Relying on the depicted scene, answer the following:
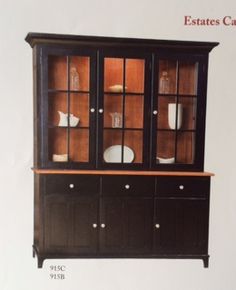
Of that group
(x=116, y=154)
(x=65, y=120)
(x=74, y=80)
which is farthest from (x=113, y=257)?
(x=74, y=80)

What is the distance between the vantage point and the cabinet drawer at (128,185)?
1665 millimetres

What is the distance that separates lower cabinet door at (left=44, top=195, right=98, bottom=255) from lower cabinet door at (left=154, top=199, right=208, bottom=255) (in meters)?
0.24

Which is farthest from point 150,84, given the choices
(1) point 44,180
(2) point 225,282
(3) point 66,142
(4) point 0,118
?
(2) point 225,282

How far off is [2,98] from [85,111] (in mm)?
445

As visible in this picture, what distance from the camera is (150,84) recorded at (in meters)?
1.71

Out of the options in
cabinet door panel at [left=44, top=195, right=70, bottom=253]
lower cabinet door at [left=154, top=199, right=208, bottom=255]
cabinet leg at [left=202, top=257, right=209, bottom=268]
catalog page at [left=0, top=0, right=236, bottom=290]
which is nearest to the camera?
catalog page at [left=0, top=0, right=236, bottom=290]

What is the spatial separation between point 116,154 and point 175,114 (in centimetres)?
27

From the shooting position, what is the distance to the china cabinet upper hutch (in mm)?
1604

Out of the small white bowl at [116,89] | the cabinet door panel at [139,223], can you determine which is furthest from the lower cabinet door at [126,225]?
the small white bowl at [116,89]

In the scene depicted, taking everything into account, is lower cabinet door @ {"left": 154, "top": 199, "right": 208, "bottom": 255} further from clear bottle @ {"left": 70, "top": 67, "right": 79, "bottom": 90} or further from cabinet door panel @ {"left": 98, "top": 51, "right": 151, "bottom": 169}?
clear bottle @ {"left": 70, "top": 67, "right": 79, "bottom": 90}

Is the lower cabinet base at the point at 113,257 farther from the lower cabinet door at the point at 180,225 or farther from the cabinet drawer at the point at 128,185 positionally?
the cabinet drawer at the point at 128,185

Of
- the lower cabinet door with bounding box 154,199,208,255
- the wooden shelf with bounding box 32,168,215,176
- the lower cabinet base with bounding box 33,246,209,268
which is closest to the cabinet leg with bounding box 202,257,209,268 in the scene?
the lower cabinet base with bounding box 33,246,209,268

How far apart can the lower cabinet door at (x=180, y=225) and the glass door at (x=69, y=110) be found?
33 cm

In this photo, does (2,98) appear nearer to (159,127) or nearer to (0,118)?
(0,118)
